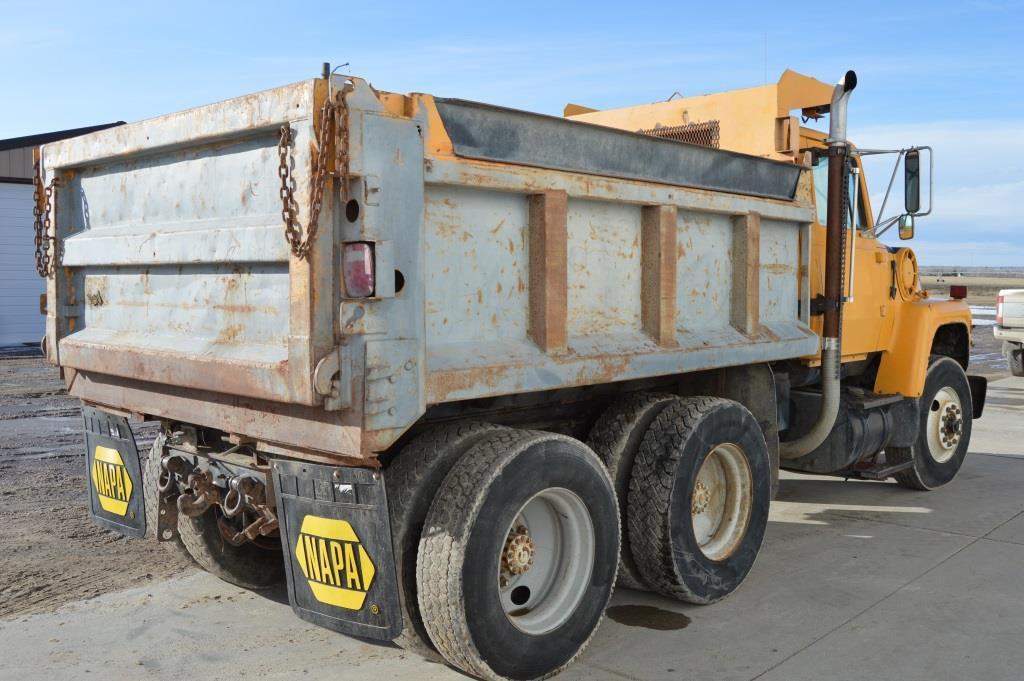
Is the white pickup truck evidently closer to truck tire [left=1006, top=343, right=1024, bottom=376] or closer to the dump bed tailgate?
truck tire [left=1006, top=343, right=1024, bottom=376]

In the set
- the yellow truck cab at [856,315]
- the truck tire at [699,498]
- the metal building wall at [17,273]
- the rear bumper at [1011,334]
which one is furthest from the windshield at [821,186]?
the metal building wall at [17,273]

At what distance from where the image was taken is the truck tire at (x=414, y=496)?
11.7ft

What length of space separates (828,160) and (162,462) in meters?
4.26

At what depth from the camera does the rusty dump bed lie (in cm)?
321

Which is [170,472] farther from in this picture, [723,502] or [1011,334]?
[1011,334]

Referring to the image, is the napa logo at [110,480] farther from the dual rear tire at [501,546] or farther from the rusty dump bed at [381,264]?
the dual rear tire at [501,546]

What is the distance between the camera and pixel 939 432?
7461 millimetres

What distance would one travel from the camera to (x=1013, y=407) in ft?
40.2

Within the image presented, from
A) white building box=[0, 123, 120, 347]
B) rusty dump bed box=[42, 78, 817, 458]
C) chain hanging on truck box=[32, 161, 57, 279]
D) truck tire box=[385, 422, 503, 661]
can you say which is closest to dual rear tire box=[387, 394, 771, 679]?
truck tire box=[385, 422, 503, 661]

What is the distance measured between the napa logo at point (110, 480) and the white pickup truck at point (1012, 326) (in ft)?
45.7

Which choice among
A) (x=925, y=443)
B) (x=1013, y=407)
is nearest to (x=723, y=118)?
(x=925, y=443)

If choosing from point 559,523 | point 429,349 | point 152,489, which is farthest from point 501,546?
point 152,489

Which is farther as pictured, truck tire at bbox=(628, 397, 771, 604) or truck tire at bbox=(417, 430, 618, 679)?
truck tire at bbox=(628, 397, 771, 604)

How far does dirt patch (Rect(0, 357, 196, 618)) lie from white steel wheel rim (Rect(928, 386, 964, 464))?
5522mm
